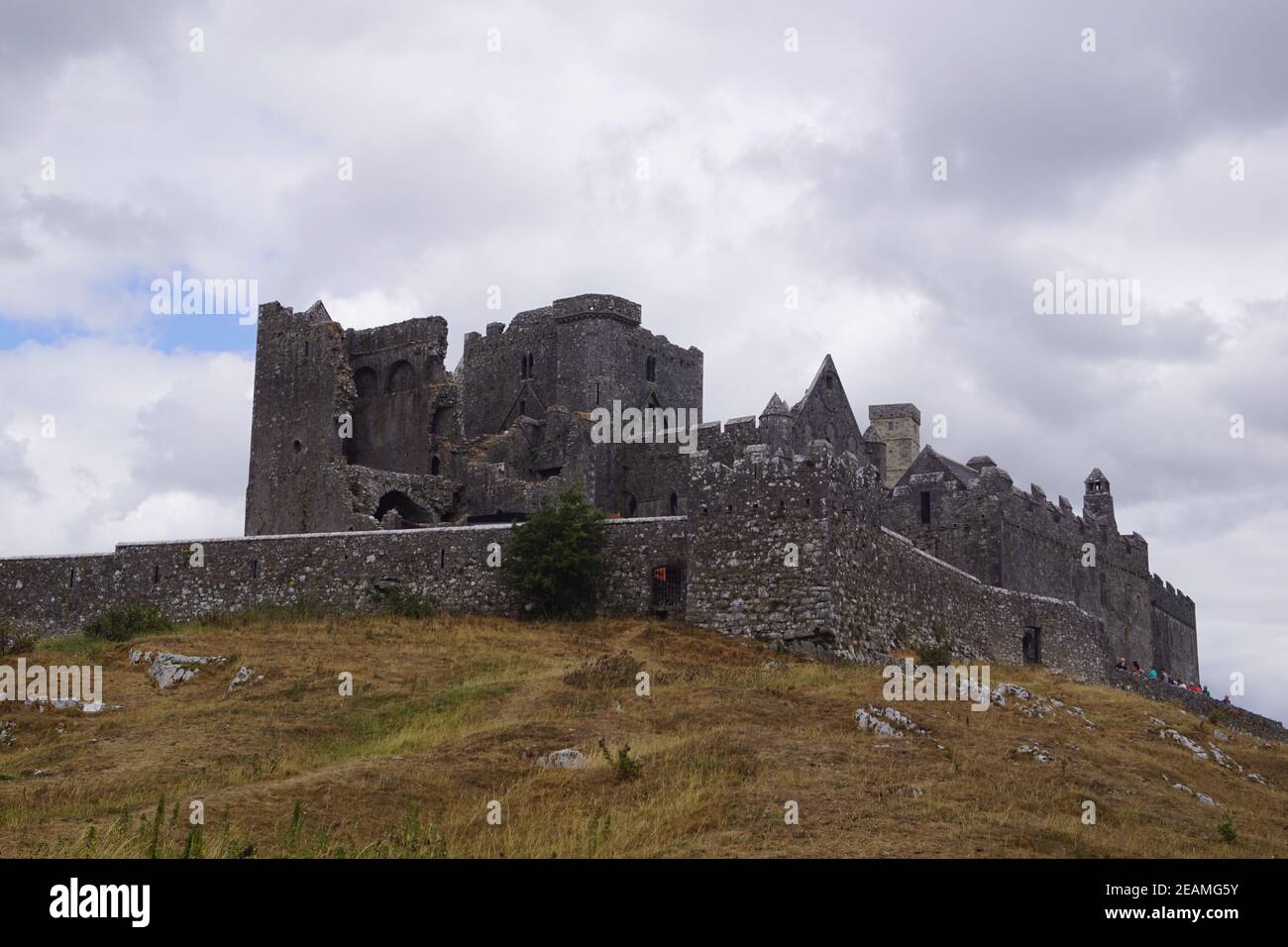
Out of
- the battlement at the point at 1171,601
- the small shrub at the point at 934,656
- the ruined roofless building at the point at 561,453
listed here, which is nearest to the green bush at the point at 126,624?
the ruined roofless building at the point at 561,453

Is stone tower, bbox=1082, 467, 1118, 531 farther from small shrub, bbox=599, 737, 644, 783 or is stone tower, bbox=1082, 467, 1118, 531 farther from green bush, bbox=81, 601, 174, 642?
small shrub, bbox=599, 737, 644, 783

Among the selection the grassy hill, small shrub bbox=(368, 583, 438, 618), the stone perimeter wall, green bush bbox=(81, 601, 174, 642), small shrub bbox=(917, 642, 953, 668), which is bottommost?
the grassy hill

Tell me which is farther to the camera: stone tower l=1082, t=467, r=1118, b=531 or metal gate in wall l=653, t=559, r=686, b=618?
stone tower l=1082, t=467, r=1118, b=531

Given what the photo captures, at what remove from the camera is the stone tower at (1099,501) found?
193 feet

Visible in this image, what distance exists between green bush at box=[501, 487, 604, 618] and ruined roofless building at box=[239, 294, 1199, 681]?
616 cm

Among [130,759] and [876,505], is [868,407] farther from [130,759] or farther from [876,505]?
[130,759]

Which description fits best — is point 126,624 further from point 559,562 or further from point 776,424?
point 776,424

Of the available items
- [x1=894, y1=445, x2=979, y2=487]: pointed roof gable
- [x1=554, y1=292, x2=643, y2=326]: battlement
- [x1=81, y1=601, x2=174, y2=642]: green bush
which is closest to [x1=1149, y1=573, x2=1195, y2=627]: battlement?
[x1=894, y1=445, x2=979, y2=487]: pointed roof gable

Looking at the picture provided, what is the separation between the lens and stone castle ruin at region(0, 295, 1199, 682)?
3372 centimetres

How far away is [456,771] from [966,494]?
3204cm

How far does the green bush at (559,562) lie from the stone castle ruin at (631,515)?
0.60 meters

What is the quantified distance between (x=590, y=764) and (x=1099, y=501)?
42.3 metres

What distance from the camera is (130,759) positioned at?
2420 centimetres
